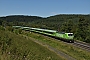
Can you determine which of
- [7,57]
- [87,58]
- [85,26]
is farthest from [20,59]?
[85,26]

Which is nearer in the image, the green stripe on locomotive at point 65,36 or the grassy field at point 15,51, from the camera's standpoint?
the grassy field at point 15,51

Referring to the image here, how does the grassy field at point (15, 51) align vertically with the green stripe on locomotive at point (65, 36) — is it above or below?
above

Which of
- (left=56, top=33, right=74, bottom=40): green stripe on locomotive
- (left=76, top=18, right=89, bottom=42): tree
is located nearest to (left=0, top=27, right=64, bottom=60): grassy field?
(left=56, top=33, right=74, bottom=40): green stripe on locomotive

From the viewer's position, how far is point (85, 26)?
227 feet

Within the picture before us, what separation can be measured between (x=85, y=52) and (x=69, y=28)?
46893mm

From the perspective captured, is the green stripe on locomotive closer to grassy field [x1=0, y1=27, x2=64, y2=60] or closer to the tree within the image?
the tree

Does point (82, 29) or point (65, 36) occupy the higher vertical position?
point (65, 36)

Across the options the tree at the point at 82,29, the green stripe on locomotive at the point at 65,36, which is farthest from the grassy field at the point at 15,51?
the tree at the point at 82,29

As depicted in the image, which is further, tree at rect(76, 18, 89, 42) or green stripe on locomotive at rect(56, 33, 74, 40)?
tree at rect(76, 18, 89, 42)

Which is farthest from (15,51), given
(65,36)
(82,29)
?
(82,29)

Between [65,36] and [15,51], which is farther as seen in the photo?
[65,36]

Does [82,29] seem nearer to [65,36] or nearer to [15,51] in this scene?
[65,36]

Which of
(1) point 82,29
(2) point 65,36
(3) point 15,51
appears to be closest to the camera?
(3) point 15,51

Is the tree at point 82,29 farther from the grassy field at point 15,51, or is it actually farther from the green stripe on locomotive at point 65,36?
the grassy field at point 15,51
